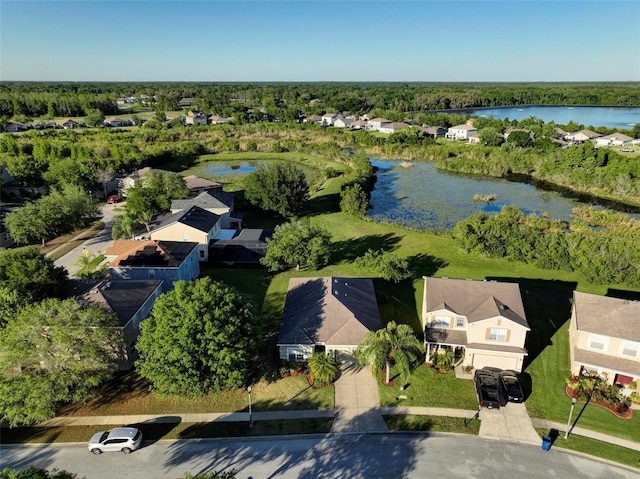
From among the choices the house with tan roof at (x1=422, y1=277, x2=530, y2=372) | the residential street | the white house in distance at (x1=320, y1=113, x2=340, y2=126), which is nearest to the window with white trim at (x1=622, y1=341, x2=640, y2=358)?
the house with tan roof at (x1=422, y1=277, x2=530, y2=372)

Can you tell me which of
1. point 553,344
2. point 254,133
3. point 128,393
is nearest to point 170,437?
point 128,393

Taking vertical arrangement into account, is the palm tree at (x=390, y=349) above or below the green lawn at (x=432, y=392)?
above

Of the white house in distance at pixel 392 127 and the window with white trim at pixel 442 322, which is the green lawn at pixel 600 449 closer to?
the window with white trim at pixel 442 322

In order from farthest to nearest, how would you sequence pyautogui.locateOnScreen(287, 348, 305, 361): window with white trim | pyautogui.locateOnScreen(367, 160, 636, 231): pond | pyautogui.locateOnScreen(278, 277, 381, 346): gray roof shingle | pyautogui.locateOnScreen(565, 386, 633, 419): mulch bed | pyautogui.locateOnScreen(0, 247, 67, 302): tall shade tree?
1. pyautogui.locateOnScreen(367, 160, 636, 231): pond
2. pyautogui.locateOnScreen(0, 247, 67, 302): tall shade tree
3. pyautogui.locateOnScreen(287, 348, 305, 361): window with white trim
4. pyautogui.locateOnScreen(278, 277, 381, 346): gray roof shingle
5. pyautogui.locateOnScreen(565, 386, 633, 419): mulch bed

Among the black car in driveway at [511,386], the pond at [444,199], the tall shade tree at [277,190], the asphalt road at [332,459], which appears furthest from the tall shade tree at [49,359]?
the pond at [444,199]

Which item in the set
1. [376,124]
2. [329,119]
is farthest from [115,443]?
[329,119]

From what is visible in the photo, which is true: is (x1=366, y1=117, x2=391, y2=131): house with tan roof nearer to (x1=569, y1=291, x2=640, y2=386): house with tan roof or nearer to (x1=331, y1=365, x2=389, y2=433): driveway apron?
(x1=569, y1=291, x2=640, y2=386): house with tan roof

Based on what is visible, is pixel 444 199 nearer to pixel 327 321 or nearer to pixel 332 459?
pixel 327 321
